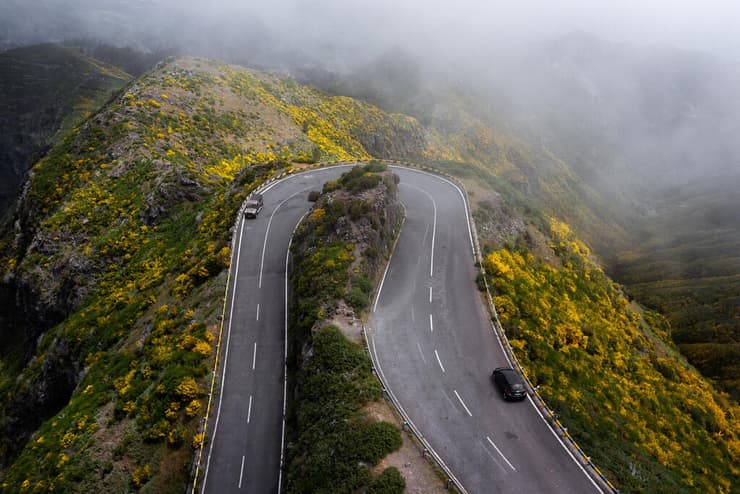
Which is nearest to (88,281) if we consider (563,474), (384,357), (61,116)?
(384,357)

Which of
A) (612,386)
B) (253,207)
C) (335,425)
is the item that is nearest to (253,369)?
(335,425)

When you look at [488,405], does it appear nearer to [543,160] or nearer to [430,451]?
[430,451]

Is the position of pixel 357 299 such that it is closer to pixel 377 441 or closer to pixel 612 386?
pixel 377 441

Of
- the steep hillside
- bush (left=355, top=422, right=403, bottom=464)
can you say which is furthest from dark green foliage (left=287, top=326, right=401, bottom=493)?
the steep hillside

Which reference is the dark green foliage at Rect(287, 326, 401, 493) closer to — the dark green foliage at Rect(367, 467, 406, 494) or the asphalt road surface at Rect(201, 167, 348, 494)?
the dark green foliage at Rect(367, 467, 406, 494)

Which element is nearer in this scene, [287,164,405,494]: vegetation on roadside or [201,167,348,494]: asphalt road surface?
[287,164,405,494]: vegetation on roadside

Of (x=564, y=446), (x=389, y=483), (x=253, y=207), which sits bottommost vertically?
(x=564, y=446)
